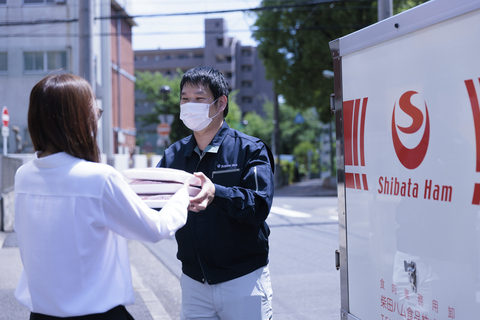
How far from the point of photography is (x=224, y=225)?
242cm

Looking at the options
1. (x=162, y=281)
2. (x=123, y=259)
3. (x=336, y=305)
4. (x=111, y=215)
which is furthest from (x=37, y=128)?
(x=162, y=281)

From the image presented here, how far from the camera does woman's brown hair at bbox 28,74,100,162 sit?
1729 mm

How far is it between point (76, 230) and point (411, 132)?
1.51m

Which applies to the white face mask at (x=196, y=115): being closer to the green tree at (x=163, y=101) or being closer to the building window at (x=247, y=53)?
the green tree at (x=163, y=101)

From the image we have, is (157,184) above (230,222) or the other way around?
above

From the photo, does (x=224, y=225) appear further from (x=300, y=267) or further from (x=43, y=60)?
(x=43, y=60)

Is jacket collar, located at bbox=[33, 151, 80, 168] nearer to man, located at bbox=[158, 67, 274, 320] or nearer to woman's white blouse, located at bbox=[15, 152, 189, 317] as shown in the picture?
woman's white blouse, located at bbox=[15, 152, 189, 317]

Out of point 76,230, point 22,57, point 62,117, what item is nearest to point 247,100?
point 22,57

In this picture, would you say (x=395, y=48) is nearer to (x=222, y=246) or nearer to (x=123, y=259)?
(x=222, y=246)

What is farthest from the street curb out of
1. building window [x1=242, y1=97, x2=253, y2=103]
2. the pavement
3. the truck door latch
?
building window [x1=242, y1=97, x2=253, y2=103]

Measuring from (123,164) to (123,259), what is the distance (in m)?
14.0

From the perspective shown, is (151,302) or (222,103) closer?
(222,103)

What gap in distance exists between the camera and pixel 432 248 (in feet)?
7.01

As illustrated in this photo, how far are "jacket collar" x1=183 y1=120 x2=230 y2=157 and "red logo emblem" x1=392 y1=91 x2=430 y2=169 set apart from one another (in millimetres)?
854
